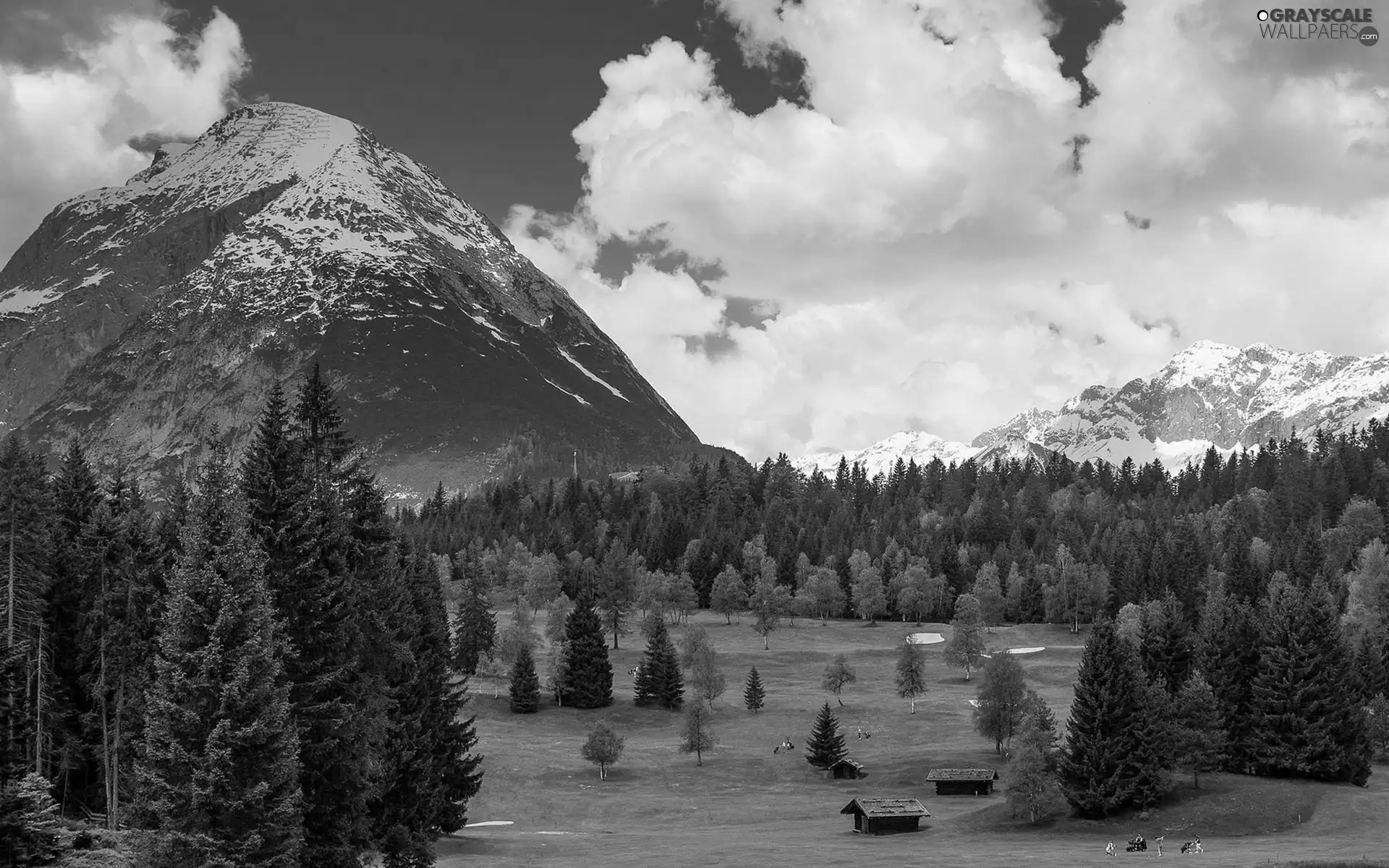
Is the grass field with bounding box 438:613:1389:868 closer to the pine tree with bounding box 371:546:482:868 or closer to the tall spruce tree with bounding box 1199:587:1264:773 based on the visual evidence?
the tall spruce tree with bounding box 1199:587:1264:773

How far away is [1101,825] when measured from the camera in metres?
76.5

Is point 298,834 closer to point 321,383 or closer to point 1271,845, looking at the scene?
point 321,383

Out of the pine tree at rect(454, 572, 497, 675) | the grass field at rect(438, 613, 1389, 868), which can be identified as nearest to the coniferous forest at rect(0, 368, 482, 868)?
the grass field at rect(438, 613, 1389, 868)

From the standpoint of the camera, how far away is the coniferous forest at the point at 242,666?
36.2 m

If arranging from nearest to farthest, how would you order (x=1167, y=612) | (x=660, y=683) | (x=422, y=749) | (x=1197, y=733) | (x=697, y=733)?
(x=422, y=749)
(x=1197, y=733)
(x=697, y=733)
(x=660, y=683)
(x=1167, y=612)

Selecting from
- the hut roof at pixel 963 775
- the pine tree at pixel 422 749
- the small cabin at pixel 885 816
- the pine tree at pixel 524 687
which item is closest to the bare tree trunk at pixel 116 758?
the pine tree at pixel 422 749

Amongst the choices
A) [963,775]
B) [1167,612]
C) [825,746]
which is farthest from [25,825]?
[1167,612]

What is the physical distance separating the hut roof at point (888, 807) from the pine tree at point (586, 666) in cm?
5322

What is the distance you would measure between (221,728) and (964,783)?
70878 millimetres

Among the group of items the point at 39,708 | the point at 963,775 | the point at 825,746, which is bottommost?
the point at 963,775

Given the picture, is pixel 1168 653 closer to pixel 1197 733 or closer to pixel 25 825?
pixel 1197 733

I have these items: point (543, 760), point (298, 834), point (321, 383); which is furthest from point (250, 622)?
point (543, 760)

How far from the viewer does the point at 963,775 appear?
307 feet

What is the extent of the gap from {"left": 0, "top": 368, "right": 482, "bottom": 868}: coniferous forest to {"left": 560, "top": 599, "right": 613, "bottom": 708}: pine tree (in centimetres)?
7225
